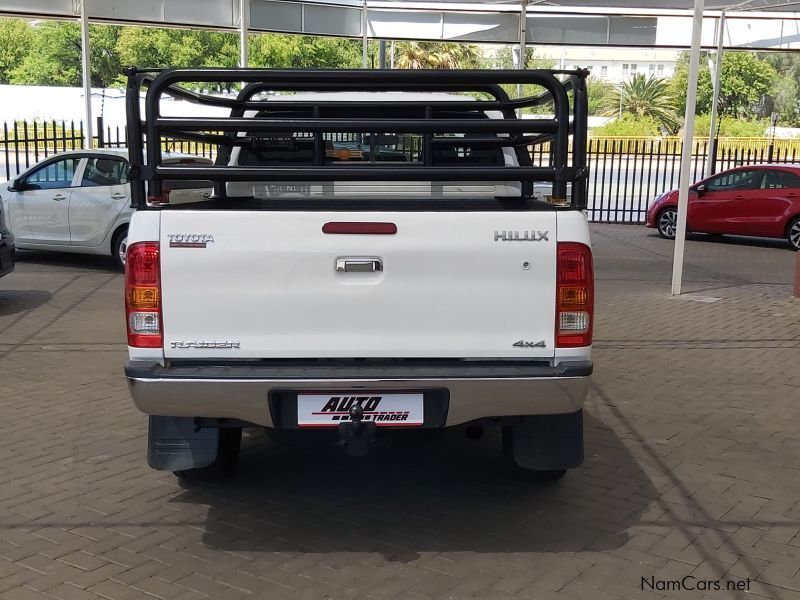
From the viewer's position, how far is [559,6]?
18391 mm

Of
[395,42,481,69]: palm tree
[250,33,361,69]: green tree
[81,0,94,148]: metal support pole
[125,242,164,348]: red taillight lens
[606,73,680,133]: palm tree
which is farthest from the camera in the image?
[606,73,680,133]: palm tree

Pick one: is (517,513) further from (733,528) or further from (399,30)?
(399,30)

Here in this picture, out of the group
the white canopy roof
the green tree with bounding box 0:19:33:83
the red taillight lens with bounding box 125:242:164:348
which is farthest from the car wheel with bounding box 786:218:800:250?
the green tree with bounding box 0:19:33:83

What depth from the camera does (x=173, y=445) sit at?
177 inches

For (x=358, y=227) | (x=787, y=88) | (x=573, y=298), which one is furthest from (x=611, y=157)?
(x=787, y=88)

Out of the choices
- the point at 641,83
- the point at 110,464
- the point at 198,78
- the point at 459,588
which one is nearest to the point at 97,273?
the point at 110,464

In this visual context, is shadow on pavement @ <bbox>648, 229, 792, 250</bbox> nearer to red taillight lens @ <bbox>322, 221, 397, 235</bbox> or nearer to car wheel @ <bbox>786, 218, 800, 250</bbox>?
car wheel @ <bbox>786, 218, 800, 250</bbox>

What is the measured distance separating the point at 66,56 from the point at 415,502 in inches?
2816

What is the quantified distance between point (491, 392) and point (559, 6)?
1609 cm

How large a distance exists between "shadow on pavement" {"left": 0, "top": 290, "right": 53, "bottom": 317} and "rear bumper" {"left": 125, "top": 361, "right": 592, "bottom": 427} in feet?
21.8

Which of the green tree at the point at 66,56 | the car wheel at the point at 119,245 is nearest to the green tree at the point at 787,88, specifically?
the green tree at the point at 66,56

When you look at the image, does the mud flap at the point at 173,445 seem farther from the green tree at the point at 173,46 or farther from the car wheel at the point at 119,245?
the green tree at the point at 173,46

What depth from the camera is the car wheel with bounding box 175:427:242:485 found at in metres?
4.84

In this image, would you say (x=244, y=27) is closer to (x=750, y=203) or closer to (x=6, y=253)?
(x=6, y=253)
